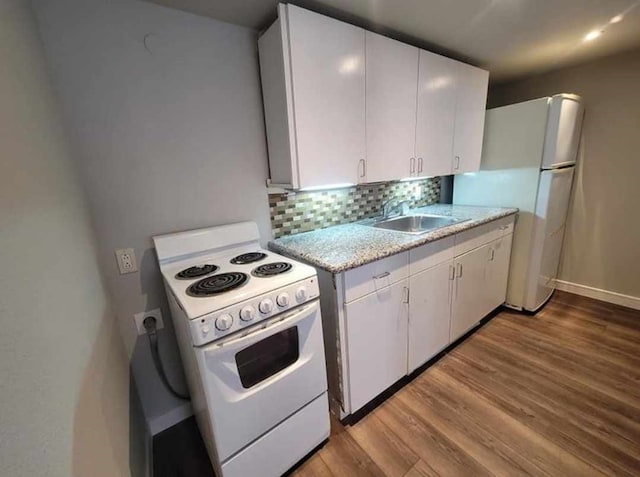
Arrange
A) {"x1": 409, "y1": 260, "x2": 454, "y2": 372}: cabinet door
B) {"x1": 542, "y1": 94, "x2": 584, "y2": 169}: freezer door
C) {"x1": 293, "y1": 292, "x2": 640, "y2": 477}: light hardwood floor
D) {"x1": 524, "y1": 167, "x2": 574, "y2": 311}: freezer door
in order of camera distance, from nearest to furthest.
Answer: {"x1": 293, "y1": 292, "x2": 640, "y2": 477}: light hardwood floor
{"x1": 409, "y1": 260, "x2": 454, "y2": 372}: cabinet door
{"x1": 542, "y1": 94, "x2": 584, "y2": 169}: freezer door
{"x1": 524, "y1": 167, "x2": 574, "y2": 311}: freezer door

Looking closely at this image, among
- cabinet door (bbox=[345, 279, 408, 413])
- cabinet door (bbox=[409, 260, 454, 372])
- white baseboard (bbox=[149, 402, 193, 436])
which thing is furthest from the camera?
cabinet door (bbox=[409, 260, 454, 372])

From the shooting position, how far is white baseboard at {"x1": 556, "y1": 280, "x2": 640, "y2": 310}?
247 centimetres

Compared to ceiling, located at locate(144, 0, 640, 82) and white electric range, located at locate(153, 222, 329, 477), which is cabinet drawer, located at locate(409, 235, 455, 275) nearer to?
white electric range, located at locate(153, 222, 329, 477)

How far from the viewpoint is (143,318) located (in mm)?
1433

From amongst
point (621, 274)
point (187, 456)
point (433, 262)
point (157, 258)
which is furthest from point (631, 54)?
point (187, 456)

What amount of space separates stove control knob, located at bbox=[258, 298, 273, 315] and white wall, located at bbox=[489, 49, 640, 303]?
3202 mm

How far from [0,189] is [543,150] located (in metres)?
2.91

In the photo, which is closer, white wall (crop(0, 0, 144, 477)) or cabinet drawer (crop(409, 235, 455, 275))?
white wall (crop(0, 0, 144, 477))

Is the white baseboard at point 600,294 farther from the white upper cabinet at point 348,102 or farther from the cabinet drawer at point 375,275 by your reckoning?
the cabinet drawer at point 375,275

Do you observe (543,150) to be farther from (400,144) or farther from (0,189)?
(0,189)

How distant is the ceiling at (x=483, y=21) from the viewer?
1369mm

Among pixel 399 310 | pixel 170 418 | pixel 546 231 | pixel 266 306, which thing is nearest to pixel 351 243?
pixel 399 310

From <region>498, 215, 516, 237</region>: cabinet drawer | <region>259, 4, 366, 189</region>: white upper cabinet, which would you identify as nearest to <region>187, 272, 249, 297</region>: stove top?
<region>259, 4, 366, 189</region>: white upper cabinet

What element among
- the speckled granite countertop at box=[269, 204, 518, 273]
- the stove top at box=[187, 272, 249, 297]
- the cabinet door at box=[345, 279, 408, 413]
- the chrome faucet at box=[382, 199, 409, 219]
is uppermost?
the chrome faucet at box=[382, 199, 409, 219]
